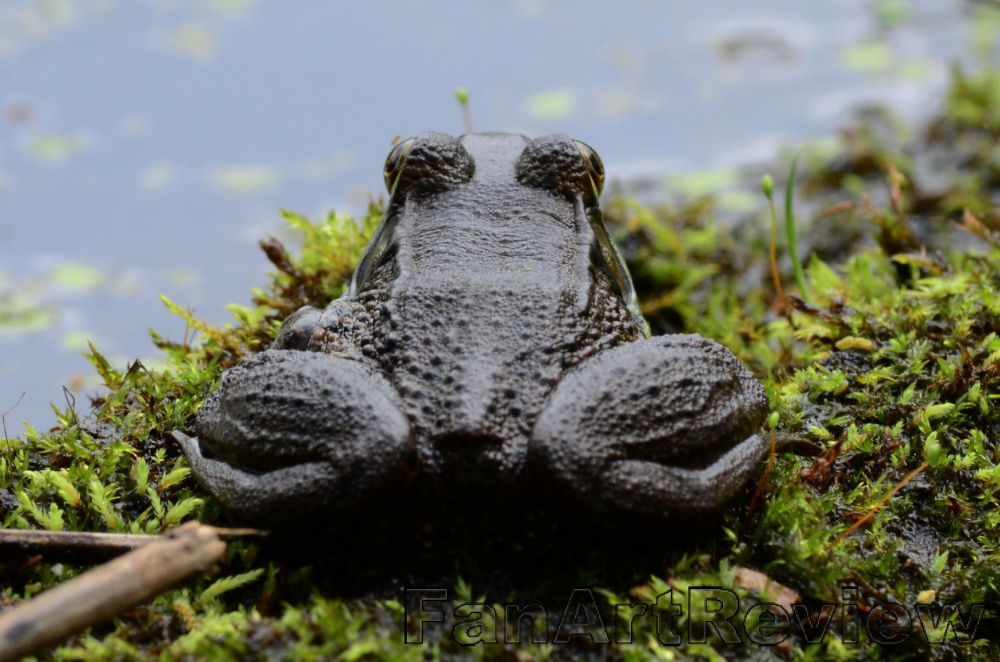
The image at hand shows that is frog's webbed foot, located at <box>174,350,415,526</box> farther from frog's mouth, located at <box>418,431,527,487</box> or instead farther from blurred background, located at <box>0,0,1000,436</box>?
blurred background, located at <box>0,0,1000,436</box>

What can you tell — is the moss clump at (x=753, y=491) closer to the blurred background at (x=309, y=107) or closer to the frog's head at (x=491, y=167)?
the frog's head at (x=491, y=167)

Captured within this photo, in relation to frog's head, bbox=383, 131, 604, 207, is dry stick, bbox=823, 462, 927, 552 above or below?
below

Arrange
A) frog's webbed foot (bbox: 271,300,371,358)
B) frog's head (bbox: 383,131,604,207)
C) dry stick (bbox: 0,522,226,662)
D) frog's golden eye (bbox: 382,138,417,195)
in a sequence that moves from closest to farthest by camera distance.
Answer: dry stick (bbox: 0,522,226,662) < frog's webbed foot (bbox: 271,300,371,358) < frog's head (bbox: 383,131,604,207) < frog's golden eye (bbox: 382,138,417,195)

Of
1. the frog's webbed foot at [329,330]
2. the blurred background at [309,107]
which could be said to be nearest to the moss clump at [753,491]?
the frog's webbed foot at [329,330]

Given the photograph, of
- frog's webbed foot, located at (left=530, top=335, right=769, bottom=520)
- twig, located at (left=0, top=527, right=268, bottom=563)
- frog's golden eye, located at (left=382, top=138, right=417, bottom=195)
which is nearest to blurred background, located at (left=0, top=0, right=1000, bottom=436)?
frog's golden eye, located at (left=382, top=138, right=417, bottom=195)

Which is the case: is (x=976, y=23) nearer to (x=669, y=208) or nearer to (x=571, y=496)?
(x=669, y=208)

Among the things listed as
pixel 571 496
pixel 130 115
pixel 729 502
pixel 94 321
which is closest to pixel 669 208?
pixel 729 502
